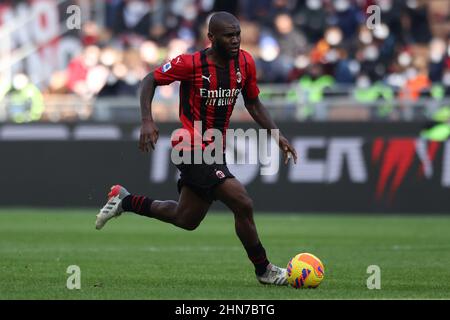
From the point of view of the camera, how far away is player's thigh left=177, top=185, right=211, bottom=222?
10203 mm

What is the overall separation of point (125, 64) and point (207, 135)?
15608 mm

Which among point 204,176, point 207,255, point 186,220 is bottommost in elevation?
point 207,255

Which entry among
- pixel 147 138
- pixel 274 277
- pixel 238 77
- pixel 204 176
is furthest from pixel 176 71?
pixel 274 277

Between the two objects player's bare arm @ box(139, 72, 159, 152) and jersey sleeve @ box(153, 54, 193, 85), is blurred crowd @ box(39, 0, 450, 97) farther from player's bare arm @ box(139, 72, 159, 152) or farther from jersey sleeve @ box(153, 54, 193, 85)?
player's bare arm @ box(139, 72, 159, 152)

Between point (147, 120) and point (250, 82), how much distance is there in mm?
1162

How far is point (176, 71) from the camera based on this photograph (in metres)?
10.0

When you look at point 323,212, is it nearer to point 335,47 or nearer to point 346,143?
point 346,143

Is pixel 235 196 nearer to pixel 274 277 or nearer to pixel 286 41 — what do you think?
pixel 274 277

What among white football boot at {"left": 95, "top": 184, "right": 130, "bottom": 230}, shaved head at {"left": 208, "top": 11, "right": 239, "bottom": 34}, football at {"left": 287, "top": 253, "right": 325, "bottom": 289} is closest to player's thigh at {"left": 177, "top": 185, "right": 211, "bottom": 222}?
white football boot at {"left": 95, "top": 184, "right": 130, "bottom": 230}

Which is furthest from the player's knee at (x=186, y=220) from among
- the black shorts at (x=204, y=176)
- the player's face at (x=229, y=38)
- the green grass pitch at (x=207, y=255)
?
the player's face at (x=229, y=38)

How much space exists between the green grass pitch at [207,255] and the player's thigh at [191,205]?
0.60 m

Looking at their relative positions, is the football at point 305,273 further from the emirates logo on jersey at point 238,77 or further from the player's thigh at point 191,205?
the emirates logo on jersey at point 238,77

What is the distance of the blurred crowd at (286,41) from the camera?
23.1 meters

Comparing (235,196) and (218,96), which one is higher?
(218,96)
